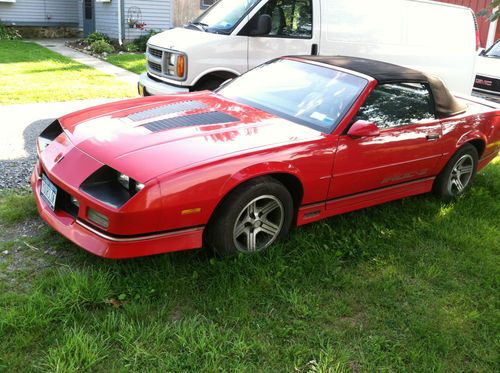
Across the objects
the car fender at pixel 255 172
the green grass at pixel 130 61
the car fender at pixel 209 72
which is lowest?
the green grass at pixel 130 61

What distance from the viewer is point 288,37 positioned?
6.84 meters

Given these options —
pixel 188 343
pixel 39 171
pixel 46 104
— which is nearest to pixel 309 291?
pixel 188 343

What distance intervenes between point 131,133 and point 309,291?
1.60 meters

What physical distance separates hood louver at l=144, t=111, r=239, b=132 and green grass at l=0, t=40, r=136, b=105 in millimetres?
5227

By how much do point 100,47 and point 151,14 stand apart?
9.42 feet

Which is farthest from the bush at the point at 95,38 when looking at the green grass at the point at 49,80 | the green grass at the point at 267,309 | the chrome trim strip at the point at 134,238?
the chrome trim strip at the point at 134,238

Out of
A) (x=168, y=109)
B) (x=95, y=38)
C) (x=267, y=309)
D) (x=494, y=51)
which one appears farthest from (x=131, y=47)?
(x=267, y=309)

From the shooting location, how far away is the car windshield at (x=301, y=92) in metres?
3.96

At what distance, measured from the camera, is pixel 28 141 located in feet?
19.7

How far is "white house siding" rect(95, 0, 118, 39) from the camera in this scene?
53.1ft

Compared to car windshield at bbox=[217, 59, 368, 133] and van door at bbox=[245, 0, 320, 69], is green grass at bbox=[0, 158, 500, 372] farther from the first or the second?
van door at bbox=[245, 0, 320, 69]

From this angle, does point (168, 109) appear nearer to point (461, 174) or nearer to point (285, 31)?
point (461, 174)

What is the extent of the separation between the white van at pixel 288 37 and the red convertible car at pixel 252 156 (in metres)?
1.88

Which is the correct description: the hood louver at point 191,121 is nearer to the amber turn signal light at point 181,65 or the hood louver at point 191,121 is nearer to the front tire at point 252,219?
the front tire at point 252,219
